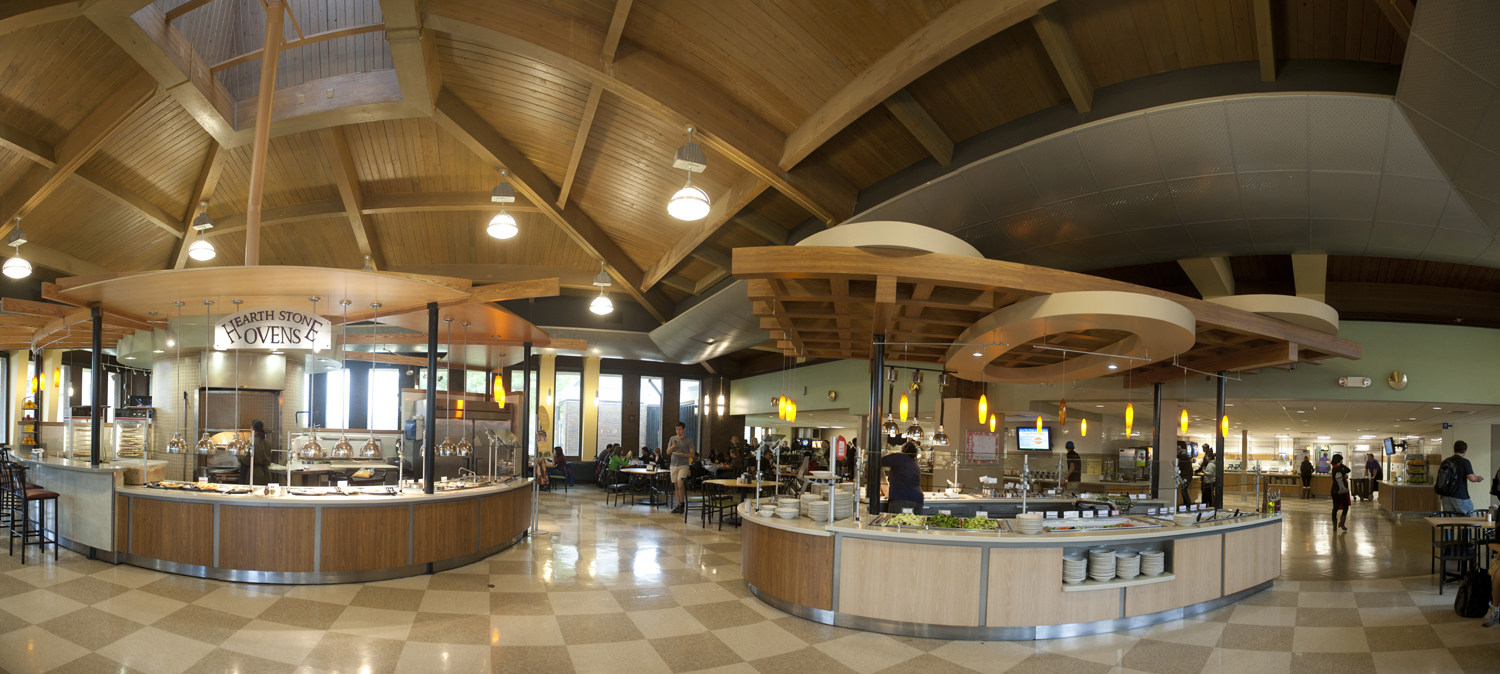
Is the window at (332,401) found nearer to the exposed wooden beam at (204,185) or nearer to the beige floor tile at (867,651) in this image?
the exposed wooden beam at (204,185)

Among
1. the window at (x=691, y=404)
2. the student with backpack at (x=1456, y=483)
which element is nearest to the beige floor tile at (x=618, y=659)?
the student with backpack at (x=1456, y=483)

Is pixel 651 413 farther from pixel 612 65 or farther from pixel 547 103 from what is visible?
pixel 612 65

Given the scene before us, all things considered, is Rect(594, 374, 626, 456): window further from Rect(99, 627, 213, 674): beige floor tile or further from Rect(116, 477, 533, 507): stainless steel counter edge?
Rect(99, 627, 213, 674): beige floor tile

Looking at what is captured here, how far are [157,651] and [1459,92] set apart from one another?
864 cm

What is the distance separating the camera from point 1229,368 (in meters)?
9.17

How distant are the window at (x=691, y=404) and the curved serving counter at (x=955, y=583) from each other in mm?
16744

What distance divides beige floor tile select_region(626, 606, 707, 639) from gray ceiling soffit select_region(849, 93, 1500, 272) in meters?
4.49

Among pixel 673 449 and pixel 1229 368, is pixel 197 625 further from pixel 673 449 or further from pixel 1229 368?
pixel 1229 368

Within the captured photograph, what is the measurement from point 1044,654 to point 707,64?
5884 mm

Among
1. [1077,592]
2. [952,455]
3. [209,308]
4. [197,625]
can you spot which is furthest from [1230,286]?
[209,308]

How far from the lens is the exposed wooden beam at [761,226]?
10.1 m

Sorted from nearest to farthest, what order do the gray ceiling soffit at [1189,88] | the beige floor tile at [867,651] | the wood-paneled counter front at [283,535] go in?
the beige floor tile at [867,651]
the gray ceiling soffit at [1189,88]
the wood-paneled counter front at [283,535]

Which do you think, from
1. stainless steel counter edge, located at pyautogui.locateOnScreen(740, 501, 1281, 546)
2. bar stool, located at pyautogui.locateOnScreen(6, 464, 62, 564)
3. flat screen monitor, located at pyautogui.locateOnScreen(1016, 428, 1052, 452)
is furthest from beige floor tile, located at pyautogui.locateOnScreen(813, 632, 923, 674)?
flat screen monitor, located at pyautogui.locateOnScreen(1016, 428, 1052, 452)

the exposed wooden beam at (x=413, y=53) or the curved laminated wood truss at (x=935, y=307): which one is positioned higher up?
the exposed wooden beam at (x=413, y=53)
